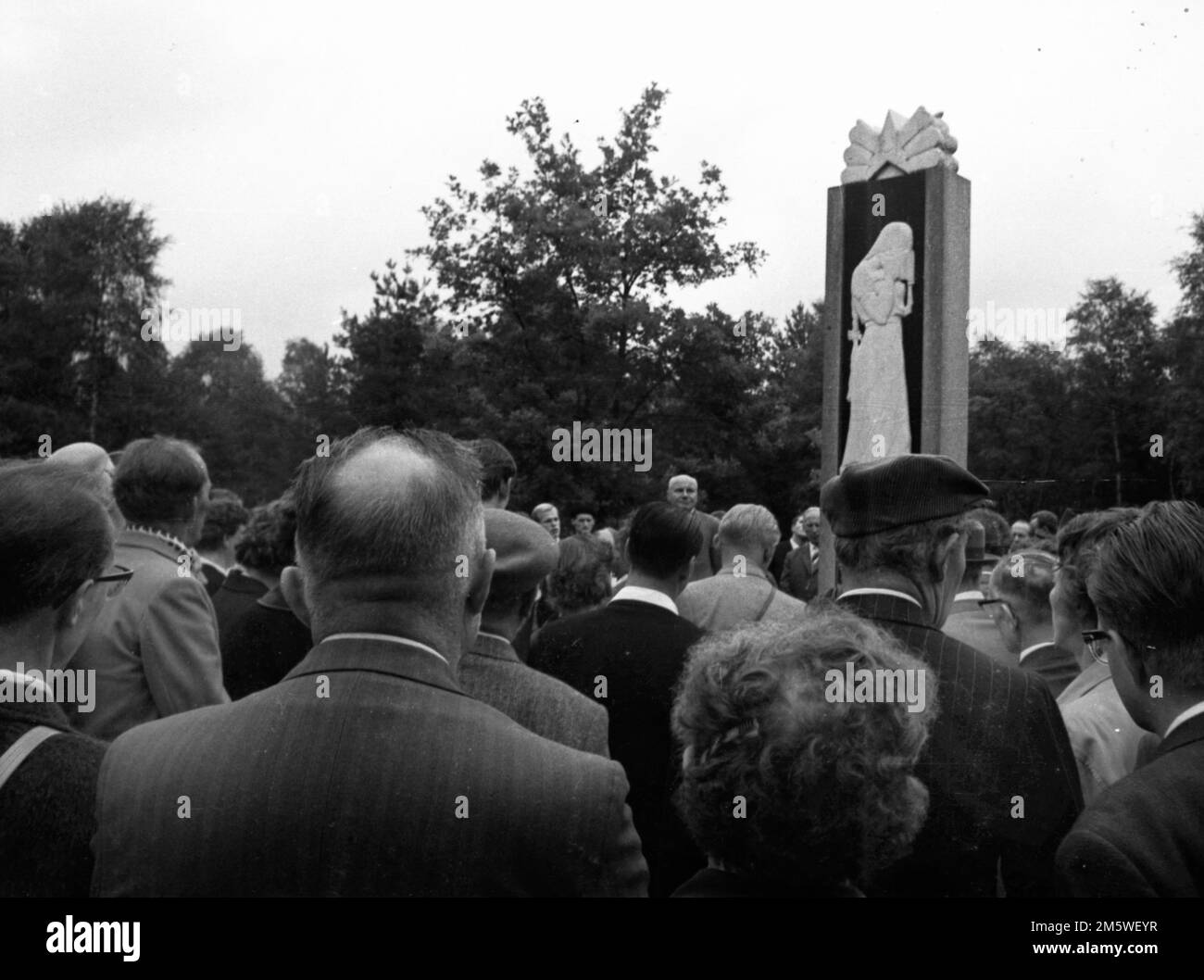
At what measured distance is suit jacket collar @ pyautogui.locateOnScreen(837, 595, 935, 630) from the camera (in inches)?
103

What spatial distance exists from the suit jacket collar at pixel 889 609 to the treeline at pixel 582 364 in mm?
15524

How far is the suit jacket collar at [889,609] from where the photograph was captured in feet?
8.61

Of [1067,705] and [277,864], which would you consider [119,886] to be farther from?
[1067,705]

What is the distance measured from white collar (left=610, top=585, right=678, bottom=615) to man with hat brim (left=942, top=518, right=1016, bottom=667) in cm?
118

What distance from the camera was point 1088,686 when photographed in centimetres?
322

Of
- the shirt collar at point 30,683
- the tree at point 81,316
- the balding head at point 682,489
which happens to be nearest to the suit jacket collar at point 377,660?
the shirt collar at point 30,683

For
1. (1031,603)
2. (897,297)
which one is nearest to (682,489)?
(897,297)

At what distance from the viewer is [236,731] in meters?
1.76

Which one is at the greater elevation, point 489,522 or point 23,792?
point 489,522

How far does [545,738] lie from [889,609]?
1019mm

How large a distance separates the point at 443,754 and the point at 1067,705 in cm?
202

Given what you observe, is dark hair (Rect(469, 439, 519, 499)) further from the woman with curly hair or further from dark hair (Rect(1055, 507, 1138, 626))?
the woman with curly hair
